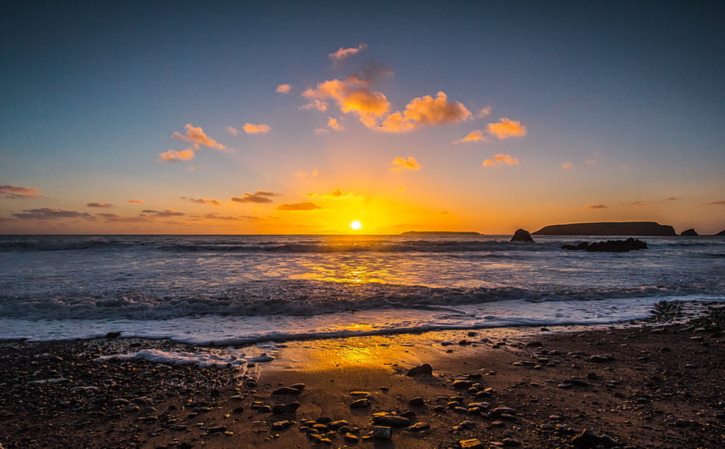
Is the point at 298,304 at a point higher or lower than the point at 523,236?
lower

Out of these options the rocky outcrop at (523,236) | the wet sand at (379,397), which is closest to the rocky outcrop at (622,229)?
the rocky outcrop at (523,236)

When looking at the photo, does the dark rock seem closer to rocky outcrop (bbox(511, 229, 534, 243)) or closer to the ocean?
the ocean

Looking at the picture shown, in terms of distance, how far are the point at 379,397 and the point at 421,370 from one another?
2.98ft

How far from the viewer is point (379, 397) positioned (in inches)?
160

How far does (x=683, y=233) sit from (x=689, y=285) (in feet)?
467

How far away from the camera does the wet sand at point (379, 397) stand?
325 centimetres

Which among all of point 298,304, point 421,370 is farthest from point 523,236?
point 421,370

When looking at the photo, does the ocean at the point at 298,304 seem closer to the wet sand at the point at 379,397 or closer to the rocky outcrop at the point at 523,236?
the wet sand at the point at 379,397

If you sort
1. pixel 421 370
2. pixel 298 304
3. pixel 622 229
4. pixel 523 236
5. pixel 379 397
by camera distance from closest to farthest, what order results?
pixel 379 397 < pixel 421 370 < pixel 298 304 < pixel 523 236 < pixel 622 229

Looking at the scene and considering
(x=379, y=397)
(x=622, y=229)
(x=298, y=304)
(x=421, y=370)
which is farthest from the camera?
(x=622, y=229)

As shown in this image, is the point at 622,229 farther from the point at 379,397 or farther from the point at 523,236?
the point at 379,397

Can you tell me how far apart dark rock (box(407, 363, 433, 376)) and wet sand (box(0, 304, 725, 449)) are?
63 mm

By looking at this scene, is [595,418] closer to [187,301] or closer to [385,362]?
[385,362]

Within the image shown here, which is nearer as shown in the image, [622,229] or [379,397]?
[379,397]
